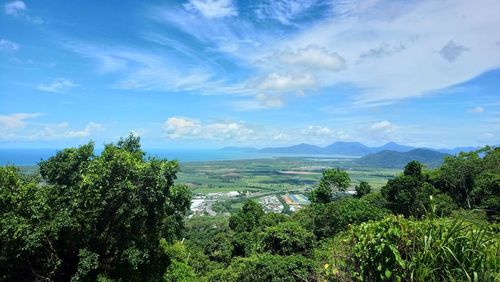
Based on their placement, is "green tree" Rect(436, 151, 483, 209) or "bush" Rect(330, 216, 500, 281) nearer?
"bush" Rect(330, 216, 500, 281)

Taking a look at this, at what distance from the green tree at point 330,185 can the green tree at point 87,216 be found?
64.3ft

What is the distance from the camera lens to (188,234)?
42250 mm

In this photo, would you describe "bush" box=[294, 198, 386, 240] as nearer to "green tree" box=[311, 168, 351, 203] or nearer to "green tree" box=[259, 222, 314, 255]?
"green tree" box=[259, 222, 314, 255]

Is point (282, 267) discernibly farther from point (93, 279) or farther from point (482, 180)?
point (482, 180)

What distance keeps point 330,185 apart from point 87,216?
22261 mm

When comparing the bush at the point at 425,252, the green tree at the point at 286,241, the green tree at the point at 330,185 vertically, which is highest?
the bush at the point at 425,252

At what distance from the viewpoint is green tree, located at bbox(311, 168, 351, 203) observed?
95.9ft

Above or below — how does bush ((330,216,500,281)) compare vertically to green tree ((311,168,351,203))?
above

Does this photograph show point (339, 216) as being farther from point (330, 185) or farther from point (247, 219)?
point (247, 219)

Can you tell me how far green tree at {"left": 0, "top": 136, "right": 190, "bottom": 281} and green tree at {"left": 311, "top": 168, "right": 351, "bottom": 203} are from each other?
64.3 feet

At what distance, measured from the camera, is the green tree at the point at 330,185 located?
29234 mm

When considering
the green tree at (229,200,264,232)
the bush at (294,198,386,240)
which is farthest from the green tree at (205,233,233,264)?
the bush at (294,198,386,240)

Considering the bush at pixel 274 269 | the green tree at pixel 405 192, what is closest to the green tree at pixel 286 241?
the bush at pixel 274 269

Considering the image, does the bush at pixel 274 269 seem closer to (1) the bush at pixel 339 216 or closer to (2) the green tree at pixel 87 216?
(2) the green tree at pixel 87 216
